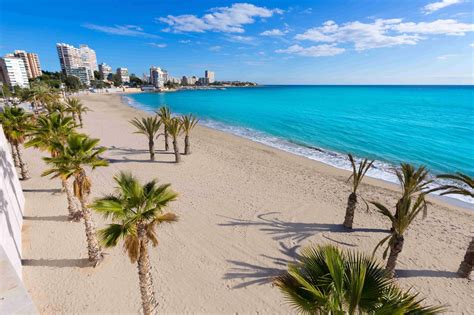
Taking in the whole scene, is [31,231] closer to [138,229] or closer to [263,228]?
[138,229]

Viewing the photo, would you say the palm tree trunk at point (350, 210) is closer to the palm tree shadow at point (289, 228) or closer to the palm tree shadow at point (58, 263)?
the palm tree shadow at point (289, 228)

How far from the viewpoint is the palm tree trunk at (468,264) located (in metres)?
7.73

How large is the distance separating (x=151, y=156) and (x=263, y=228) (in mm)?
12564

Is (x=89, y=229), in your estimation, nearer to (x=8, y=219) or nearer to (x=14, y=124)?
(x=8, y=219)

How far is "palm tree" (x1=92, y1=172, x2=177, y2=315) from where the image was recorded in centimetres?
484

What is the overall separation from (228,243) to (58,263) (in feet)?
20.9

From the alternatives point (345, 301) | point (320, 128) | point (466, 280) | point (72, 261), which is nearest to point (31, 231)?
point (72, 261)

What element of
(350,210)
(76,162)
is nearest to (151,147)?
(76,162)

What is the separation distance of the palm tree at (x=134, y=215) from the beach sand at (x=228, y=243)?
3.14 meters

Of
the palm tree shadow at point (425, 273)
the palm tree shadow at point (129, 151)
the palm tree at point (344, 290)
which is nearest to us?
the palm tree at point (344, 290)

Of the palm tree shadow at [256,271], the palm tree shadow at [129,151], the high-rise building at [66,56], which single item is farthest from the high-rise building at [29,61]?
the palm tree shadow at [256,271]

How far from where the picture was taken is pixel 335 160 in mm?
21672

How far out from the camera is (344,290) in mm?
3498

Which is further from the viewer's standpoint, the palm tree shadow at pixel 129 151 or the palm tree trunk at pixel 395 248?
the palm tree shadow at pixel 129 151
